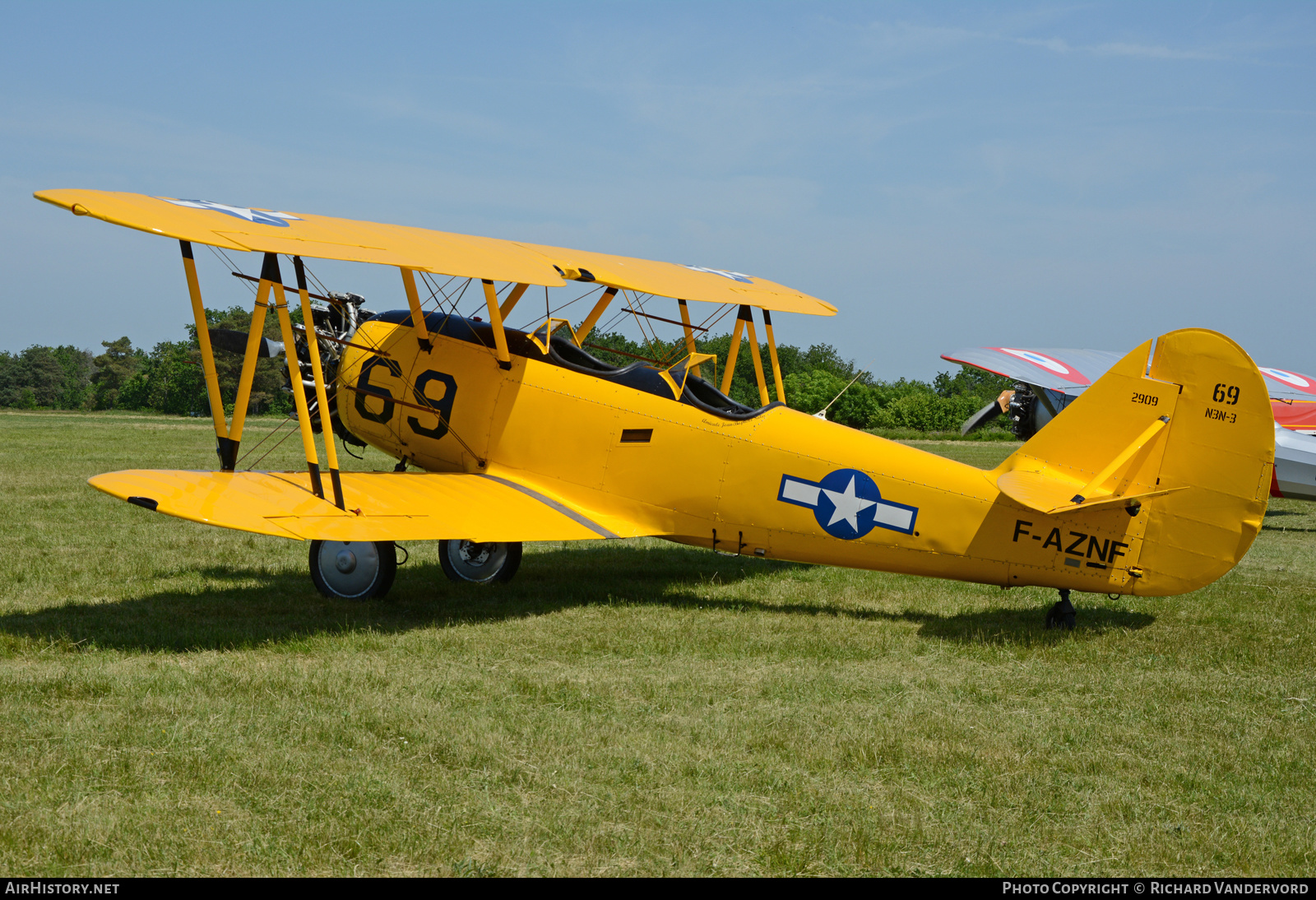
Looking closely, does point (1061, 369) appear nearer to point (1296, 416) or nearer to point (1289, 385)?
point (1289, 385)

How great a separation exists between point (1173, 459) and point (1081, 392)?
524 cm

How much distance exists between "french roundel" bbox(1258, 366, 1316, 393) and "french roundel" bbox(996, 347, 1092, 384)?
3.61 m

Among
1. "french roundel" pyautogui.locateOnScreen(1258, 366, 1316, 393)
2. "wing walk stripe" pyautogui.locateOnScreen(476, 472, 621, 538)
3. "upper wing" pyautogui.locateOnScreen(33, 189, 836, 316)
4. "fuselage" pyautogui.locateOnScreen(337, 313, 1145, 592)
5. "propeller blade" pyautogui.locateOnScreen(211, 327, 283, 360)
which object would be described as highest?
"french roundel" pyautogui.locateOnScreen(1258, 366, 1316, 393)

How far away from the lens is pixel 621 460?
25.1 ft

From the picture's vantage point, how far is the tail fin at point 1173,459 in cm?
587

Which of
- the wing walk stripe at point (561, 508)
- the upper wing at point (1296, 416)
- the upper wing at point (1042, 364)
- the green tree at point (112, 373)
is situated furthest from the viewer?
the green tree at point (112, 373)

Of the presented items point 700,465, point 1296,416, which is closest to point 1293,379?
point 1296,416

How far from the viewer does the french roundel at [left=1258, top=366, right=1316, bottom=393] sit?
44.6ft

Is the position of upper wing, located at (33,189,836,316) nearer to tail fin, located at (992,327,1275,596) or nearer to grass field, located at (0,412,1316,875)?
grass field, located at (0,412,1316,875)

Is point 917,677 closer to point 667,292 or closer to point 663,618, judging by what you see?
point 663,618

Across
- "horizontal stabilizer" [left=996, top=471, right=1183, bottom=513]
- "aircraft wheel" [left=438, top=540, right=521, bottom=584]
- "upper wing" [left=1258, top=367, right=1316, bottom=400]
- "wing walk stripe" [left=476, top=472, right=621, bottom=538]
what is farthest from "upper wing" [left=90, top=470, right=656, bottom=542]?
"upper wing" [left=1258, top=367, right=1316, bottom=400]

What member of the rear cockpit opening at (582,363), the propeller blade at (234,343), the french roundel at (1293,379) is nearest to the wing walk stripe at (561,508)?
the rear cockpit opening at (582,363)

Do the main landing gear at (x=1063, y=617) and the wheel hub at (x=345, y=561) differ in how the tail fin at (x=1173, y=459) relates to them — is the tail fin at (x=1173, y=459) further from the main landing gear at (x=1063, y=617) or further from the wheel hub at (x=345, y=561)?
the wheel hub at (x=345, y=561)

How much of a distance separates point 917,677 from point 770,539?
5.96 feet
